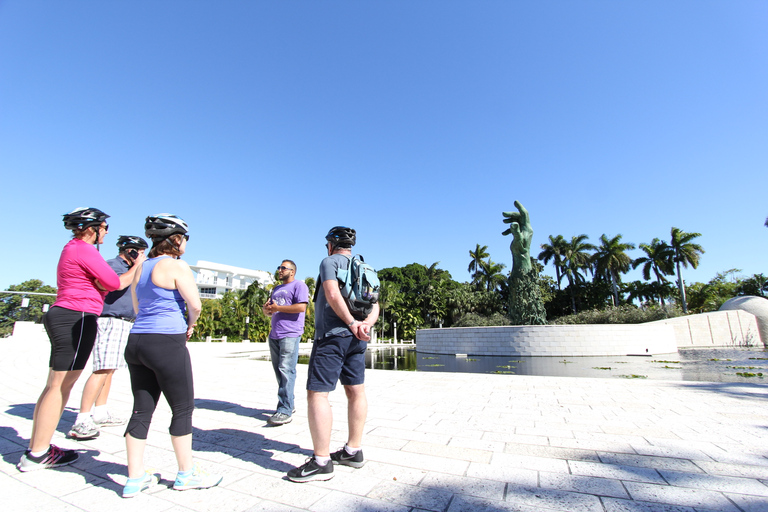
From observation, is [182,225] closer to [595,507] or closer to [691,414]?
[595,507]

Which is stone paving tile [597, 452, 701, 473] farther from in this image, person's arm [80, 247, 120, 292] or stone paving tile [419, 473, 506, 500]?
person's arm [80, 247, 120, 292]

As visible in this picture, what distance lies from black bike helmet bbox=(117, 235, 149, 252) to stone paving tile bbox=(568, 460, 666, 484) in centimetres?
427

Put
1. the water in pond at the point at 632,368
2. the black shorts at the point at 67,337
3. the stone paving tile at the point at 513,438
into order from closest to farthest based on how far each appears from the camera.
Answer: the black shorts at the point at 67,337, the stone paving tile at the point at 513,438, the water in pond at the point at 632,368

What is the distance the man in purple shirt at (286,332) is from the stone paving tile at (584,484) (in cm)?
256

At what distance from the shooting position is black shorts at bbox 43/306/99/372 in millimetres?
2680

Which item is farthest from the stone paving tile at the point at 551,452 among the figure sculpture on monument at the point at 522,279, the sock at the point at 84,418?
the figure sculpture on monument at the point at 522,279

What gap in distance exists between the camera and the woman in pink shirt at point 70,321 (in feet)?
8.36

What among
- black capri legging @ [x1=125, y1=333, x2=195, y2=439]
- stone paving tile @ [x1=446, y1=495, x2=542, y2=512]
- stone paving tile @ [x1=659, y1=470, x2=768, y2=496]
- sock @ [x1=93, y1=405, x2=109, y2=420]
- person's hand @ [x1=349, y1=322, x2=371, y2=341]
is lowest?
stone paving tile @ [x1=446, y1=495, x2=542, y2=512]

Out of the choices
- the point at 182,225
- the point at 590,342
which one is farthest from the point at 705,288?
the point at 182,225

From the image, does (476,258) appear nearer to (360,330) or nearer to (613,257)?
(613,257)

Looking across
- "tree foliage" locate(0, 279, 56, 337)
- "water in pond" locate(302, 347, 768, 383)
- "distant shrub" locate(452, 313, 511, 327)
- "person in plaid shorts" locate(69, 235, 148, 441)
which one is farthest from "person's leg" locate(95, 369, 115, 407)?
"tree foliage" locate(0, 279, 56, 337)

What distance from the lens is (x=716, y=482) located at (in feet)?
7.48

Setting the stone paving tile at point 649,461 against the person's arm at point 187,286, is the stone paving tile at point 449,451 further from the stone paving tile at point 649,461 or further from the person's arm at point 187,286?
the person's arm at point 187,286

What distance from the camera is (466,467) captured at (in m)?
2.59
